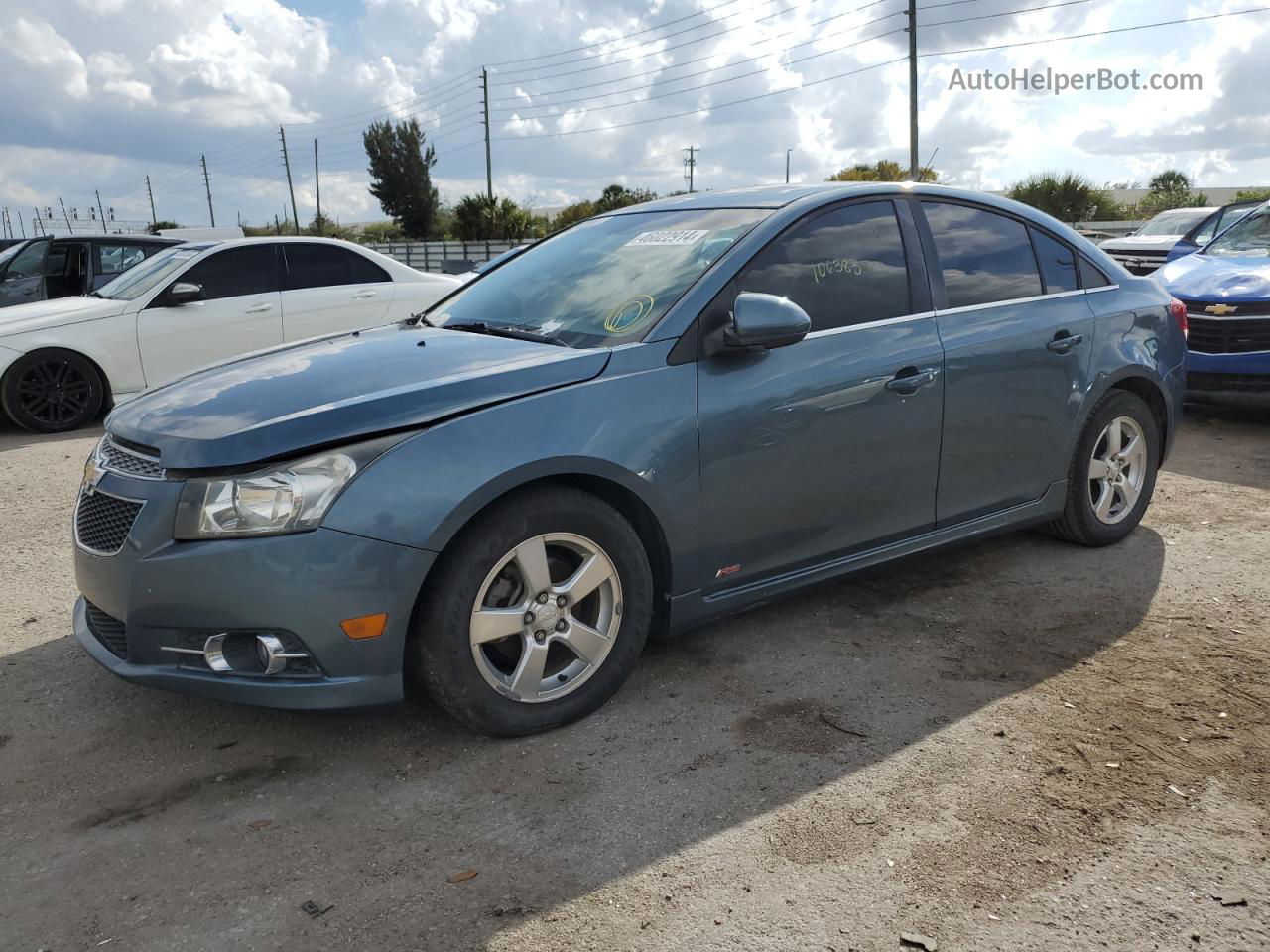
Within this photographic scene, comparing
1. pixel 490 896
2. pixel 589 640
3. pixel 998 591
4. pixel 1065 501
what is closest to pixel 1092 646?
pixel 998 591

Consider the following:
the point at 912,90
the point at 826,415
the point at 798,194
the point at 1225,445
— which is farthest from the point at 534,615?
the point at 912,90

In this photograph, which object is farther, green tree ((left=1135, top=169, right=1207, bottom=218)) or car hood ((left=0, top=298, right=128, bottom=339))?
green tree ((left=1135, top=169, right=1207, bottom=218))

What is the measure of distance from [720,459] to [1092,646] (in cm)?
165

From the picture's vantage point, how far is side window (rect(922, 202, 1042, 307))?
13.9 ft

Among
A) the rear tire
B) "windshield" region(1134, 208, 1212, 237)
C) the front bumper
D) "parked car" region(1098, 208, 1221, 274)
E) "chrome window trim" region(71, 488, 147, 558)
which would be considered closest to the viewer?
the front bumper

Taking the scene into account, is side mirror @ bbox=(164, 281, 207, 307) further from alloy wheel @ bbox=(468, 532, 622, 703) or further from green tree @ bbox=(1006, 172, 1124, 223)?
green tree @ bbox=(1006, 172, 1124, 223)

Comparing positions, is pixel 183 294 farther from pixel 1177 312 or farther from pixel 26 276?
pixel 1177 312

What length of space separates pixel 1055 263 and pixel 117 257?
33.2 feet

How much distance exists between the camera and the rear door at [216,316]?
8867 millimetres

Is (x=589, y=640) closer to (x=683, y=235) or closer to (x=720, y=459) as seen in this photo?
(x=720, y=459)

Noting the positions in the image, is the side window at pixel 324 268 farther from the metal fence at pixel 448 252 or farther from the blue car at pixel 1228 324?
Result: the metal fence at pixel 448 252

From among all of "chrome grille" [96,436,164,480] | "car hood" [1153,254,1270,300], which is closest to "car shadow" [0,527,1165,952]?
"chrome grille" [96,436,164,480]

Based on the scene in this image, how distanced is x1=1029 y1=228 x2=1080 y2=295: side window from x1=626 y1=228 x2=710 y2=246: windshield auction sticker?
67.0 inches

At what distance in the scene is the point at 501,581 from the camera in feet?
10.3
